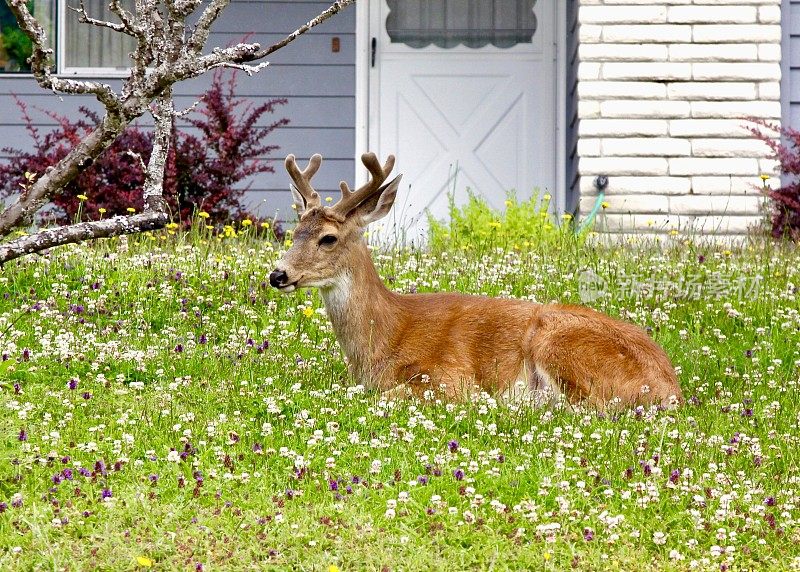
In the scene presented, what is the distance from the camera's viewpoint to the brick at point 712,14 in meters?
13.4

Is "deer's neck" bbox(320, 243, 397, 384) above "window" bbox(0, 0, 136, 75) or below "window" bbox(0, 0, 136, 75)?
below

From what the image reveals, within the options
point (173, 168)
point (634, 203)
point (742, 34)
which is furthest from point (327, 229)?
point (742, 34)

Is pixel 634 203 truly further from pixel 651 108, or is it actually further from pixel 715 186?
pixel 651 108

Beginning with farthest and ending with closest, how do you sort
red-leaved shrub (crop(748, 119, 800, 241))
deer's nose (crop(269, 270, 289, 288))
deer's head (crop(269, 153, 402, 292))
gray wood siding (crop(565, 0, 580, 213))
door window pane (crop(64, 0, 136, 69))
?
door window pane (crop(64, 0, 136, 69)) < gray wood siding (crop(565, 0, 580, 213)) < red-leaved shrub (crop(748, 119, 800, 241)) < deer's head (crop(269, 153, 402, 292)) < deer's nose (crop(269, 270, 289, 288))

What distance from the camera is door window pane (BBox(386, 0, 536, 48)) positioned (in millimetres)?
14922

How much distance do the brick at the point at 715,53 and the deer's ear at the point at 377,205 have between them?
6499 millimetres

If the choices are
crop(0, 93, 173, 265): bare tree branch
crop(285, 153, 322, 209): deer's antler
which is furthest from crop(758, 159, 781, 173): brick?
crop(0, 93, 173, 265): bare tree branch

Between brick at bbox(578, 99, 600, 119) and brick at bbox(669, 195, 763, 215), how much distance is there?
3.76ft

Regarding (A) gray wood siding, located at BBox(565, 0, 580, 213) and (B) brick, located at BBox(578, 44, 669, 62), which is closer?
(B) brick, located at BBox(578, 44, 669, 62)

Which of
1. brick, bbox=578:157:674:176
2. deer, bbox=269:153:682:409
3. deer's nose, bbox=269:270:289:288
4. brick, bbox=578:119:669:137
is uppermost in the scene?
brick, bbox=578:119:669:137

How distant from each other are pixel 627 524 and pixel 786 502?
736 mm

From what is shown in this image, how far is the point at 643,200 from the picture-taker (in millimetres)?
13297

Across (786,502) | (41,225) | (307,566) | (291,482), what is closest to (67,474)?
(291,482)

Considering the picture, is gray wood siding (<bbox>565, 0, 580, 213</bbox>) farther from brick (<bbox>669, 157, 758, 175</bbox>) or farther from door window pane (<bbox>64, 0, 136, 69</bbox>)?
door window pane (<bbox>64, 0, 136, 69</bbox>)
